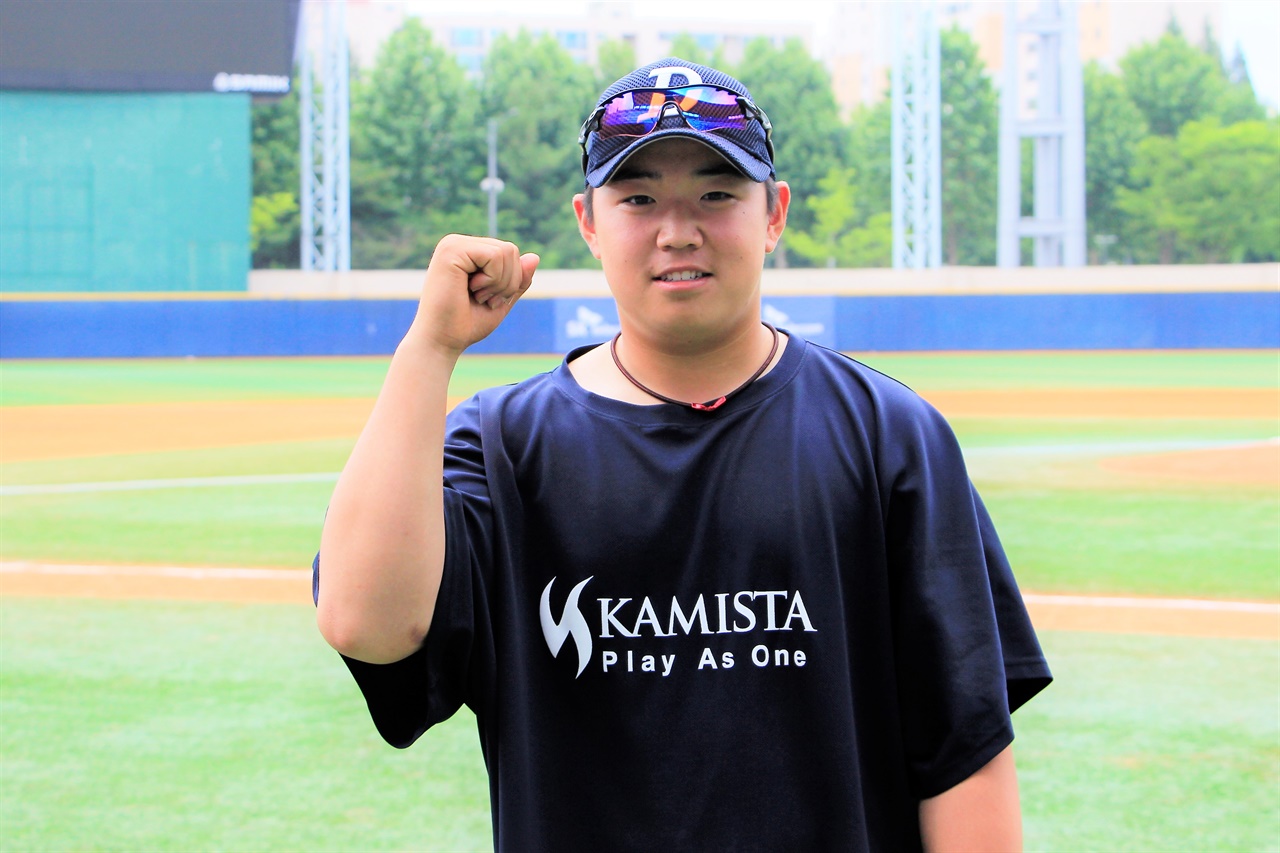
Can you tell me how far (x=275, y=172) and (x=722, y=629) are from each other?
55.8 meters

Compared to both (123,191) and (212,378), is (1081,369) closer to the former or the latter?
(212,378)

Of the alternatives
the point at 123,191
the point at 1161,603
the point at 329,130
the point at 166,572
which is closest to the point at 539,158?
the point at 329,130

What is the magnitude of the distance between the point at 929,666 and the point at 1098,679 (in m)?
3.73

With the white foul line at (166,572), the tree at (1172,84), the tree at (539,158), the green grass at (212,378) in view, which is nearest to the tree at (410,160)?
the tree at (539,158)

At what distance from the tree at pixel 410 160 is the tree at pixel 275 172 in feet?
9.13

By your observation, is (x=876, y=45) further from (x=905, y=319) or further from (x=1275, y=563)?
(x=1275, y=563)

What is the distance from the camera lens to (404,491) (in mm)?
1460

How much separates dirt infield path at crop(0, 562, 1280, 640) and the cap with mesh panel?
14.8 feet

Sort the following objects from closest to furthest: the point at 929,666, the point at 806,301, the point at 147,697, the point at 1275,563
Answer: the point at 929,666 < the point at 147,697 < the point at 1275,563 < the point at 806,301

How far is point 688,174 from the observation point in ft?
5.29

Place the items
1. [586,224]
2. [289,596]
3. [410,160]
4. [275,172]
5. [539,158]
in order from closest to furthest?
[586,224]
[289,596]
[275,172]
[410,160]
[539,158]

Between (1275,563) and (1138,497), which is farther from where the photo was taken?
(1138,497)

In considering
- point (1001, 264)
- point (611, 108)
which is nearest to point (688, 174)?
point (611, 108)

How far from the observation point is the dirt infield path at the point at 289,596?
5.75m
